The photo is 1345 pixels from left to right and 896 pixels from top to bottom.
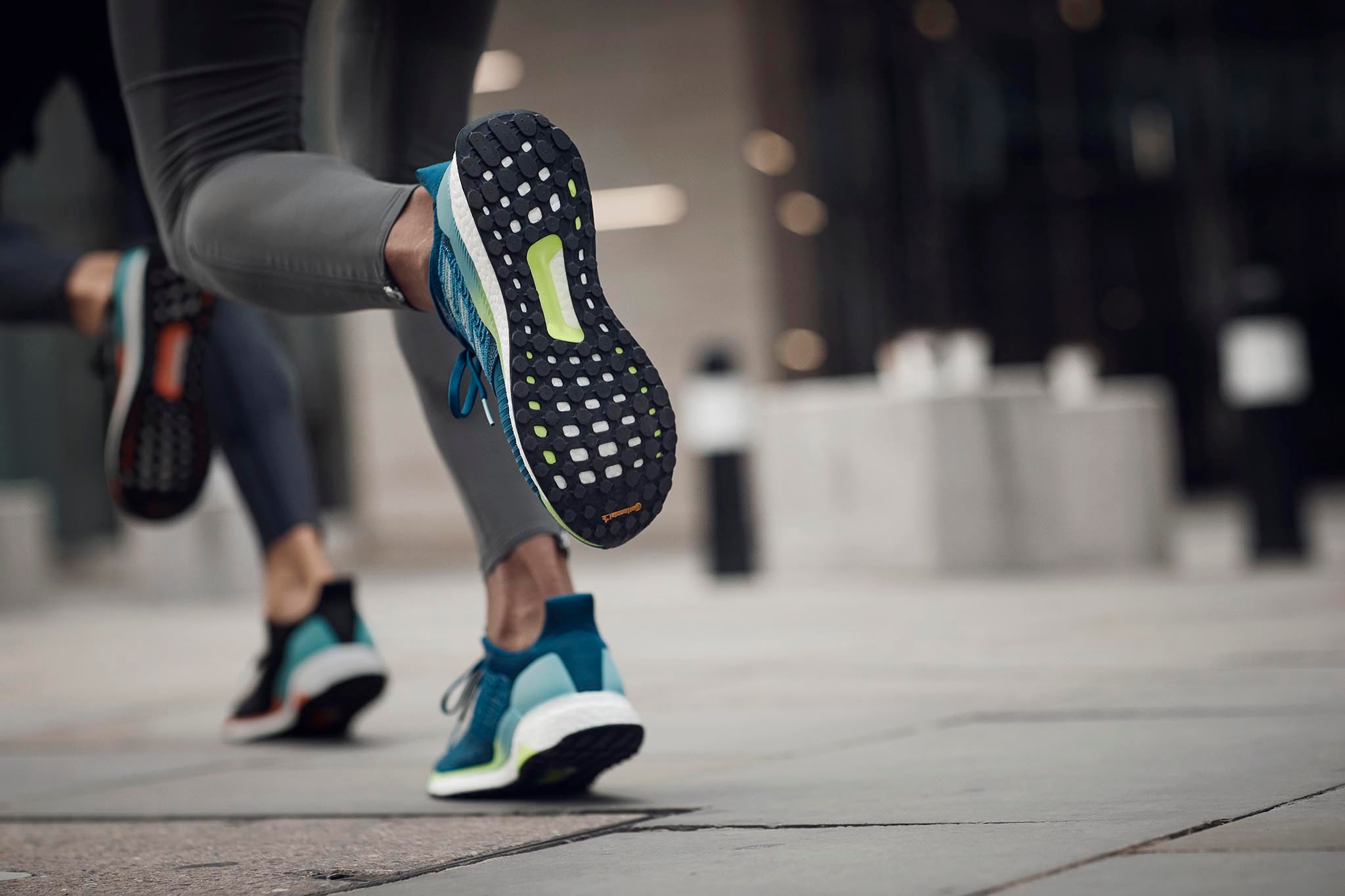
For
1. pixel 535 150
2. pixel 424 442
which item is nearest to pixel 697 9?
pixel 424 442

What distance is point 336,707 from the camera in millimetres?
2564

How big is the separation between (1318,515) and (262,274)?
8.21m

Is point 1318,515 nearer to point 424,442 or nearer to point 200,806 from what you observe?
point 424,442

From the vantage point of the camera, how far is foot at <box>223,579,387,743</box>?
255cm

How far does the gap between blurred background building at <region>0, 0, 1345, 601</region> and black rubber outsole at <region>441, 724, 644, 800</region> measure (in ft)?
12.3

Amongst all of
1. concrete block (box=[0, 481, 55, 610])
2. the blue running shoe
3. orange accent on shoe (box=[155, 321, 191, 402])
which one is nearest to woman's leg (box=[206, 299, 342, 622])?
orange accent on shoe (box=[155, 321, 191, 402])

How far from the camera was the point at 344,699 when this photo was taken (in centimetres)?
256

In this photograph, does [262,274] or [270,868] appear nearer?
[270,868]

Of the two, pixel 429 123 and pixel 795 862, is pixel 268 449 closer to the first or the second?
pixel 429 123

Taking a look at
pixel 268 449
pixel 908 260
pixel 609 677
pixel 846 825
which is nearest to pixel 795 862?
pixel 846 825

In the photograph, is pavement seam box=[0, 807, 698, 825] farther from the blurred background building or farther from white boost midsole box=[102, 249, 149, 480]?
the blurred background building

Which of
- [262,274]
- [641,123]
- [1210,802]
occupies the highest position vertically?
[641,123]

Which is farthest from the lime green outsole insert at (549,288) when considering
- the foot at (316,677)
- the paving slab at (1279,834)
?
the foot at (316,677)

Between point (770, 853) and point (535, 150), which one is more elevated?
point (535, 150)
